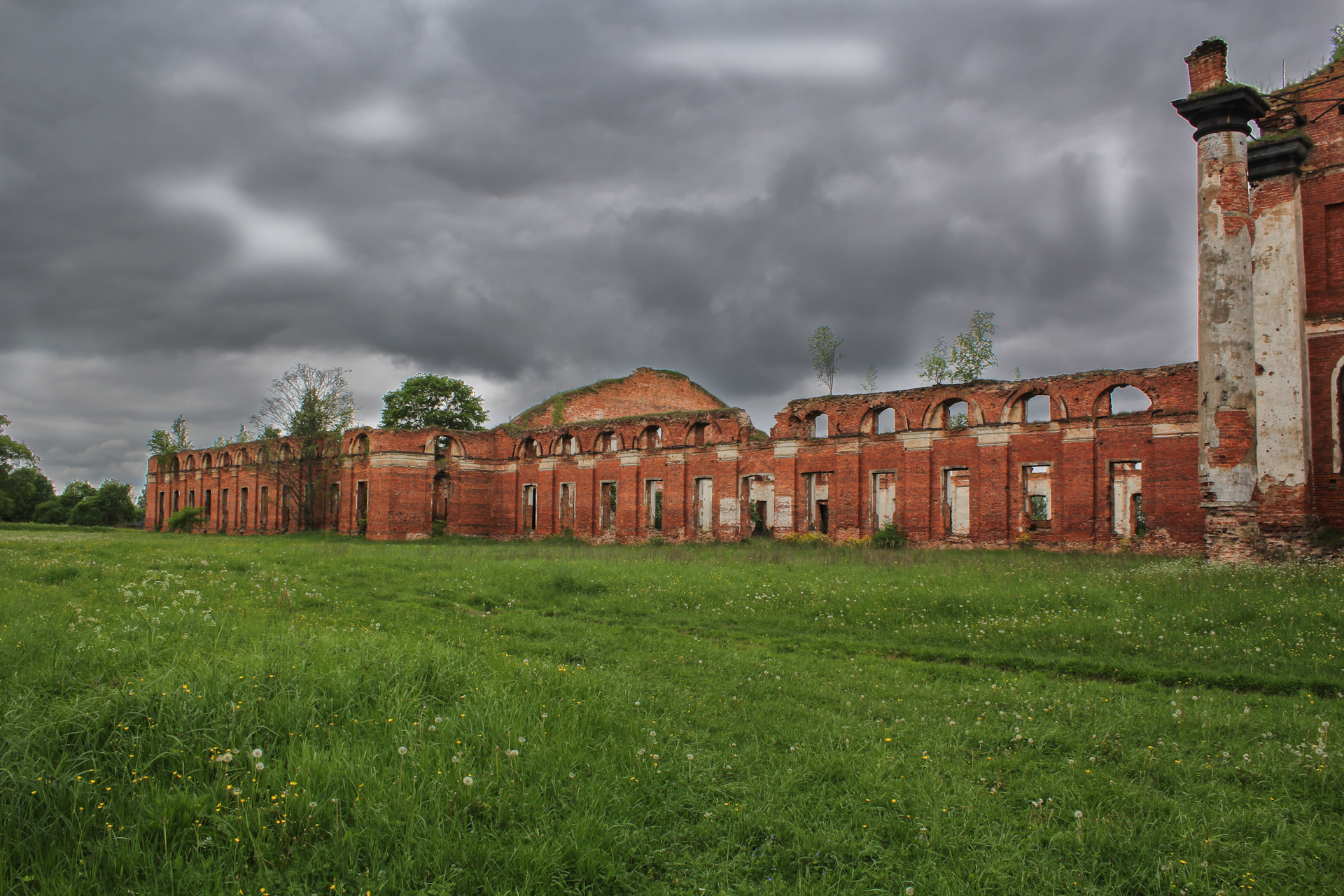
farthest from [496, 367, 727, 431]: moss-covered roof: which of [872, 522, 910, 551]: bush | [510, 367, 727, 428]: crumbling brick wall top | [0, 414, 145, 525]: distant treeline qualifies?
[0, 414, 145, 525]: distant treeline

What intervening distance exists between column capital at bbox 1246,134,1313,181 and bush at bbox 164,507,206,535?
155 feet

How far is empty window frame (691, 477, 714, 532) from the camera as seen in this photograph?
28.3 metres

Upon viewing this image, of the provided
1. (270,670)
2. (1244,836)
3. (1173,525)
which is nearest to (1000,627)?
(1244,836)

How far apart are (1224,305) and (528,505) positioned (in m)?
27.2

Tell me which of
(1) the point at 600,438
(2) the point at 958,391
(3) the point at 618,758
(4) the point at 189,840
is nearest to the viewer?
(4) the point at 189,840

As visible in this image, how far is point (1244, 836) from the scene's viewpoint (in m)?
3.81

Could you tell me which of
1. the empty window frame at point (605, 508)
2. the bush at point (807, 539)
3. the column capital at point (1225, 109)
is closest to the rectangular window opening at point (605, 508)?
the empty window frame at point (605, 508)

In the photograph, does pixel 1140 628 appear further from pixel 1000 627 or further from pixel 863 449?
pixel 863 449

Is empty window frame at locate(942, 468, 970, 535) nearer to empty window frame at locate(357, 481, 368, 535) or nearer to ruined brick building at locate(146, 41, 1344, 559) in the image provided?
ruined brick building at locate(146, 41, 1344, 559)

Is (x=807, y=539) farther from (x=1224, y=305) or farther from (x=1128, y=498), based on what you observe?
(x=1128, y=498)

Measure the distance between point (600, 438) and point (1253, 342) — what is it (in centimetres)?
2297

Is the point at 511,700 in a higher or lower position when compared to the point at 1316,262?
lower

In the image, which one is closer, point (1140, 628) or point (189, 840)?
point (189, 840)

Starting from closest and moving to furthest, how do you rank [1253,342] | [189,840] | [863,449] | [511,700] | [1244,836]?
[189,840] → [1244,836] → [511,700] → [1253,342] → [863,449]
